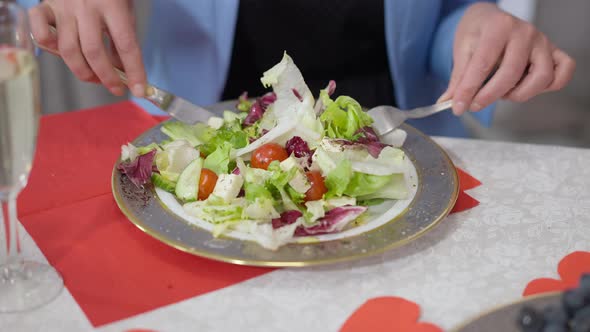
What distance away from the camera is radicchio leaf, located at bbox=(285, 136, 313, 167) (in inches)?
37.7

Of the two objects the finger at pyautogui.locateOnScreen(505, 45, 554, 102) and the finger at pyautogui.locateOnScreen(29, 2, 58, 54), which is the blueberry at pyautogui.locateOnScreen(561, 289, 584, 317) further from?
the finger at pyautogui.locateOnScreen(29, 2, 58, 54)

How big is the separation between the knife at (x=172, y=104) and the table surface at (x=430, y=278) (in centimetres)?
33

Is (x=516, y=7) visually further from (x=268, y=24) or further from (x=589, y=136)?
(x=268, y=24)

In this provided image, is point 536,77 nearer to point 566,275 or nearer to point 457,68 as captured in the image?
point 457,68

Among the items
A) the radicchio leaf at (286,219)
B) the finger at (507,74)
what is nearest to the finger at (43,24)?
the radicchio leaf at (286,219)

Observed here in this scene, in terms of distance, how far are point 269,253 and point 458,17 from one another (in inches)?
40.0

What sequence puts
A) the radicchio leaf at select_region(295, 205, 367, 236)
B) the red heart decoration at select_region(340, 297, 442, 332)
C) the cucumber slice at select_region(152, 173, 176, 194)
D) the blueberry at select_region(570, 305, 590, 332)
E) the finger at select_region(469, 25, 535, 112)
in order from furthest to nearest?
the finger at select_region(469, 25, 535, 112), the cucumber slice at select_region(152, 173, 176, 194), the radicchio leaf at select_region(295, 205, 367, 236), the red heart decoration at select_region(340, 297, 442, 332), the blueberry at select_region(570, 305, 590, 332)

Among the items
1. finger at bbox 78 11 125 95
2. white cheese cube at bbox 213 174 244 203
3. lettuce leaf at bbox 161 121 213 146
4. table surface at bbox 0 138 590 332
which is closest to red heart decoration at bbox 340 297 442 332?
table surface at bbox 0 138 590 332

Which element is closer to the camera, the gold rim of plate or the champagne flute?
the champagne flute

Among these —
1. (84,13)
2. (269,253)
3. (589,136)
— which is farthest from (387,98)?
(589,136)

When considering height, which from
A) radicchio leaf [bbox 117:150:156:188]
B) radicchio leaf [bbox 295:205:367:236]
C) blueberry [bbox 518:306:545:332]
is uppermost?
blueberry [bbox 518:306:545:332]

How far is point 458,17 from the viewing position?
155cm

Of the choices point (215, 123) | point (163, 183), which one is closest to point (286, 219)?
point (163, 183)

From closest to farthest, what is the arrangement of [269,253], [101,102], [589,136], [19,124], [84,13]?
1. [19,124]
2. [269,253]
3. [84,13]
4. [101,102]
5. [589,136]
